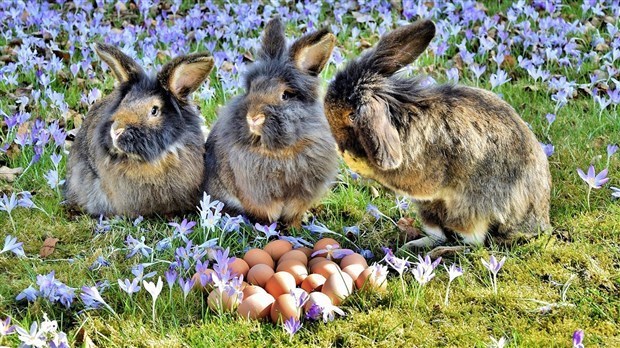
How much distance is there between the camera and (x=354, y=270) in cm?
389

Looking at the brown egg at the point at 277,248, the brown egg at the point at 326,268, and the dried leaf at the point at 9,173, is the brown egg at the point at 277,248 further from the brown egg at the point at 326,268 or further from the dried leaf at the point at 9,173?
the dried leaf at the point at 9,173

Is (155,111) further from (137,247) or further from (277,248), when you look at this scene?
(277,248)

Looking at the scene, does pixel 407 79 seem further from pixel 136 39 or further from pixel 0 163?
pixel 136 39

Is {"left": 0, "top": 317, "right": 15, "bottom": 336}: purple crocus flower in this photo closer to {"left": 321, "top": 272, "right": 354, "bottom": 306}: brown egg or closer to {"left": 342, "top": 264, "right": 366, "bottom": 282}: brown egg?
{"left": 321, "top": 272, "right": 354, "bottom": 306}: brown egg

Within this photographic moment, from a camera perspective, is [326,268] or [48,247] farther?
[48,247]

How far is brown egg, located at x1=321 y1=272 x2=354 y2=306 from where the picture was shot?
147 inches

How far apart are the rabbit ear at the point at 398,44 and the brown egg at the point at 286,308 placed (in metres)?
1.30

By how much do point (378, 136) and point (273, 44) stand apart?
3.46 feet

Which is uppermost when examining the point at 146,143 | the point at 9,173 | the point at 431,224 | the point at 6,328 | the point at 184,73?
the point at 184,73

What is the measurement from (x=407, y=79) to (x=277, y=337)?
1.56 m

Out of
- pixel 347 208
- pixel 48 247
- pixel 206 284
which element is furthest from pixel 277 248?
pixel 48 247

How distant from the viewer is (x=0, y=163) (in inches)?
217

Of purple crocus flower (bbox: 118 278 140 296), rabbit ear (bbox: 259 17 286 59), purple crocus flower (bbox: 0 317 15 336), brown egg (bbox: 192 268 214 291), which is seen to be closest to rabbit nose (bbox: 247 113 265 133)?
rabbit ear (bbox: 259 17 286 59)

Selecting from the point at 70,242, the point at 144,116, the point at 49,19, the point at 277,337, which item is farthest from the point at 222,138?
the point at 49,19
